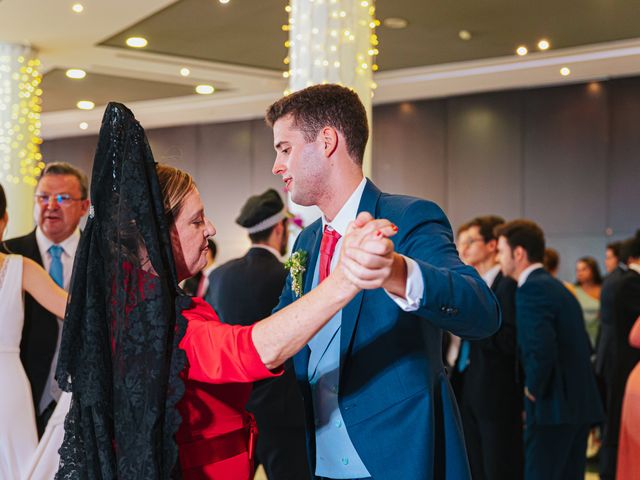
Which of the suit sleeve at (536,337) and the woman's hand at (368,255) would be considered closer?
the woman's hand at (368,255)

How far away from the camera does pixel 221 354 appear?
5.90 feet

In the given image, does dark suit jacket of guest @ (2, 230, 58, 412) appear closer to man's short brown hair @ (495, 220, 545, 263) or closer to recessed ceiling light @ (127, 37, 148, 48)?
man's short brown hair @ (495, 220, 545, 263)

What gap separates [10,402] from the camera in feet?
11.0

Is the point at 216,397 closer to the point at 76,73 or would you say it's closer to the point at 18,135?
the point at 18,135

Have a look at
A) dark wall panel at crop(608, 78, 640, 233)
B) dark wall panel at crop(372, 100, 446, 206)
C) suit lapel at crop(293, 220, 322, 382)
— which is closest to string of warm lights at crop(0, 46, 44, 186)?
dark wall panel at crop(372, 100, 446, 206)

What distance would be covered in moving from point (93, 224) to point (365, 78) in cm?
309

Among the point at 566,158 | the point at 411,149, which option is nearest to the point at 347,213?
the point at 566,158

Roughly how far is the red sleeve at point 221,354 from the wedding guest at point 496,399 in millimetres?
3576

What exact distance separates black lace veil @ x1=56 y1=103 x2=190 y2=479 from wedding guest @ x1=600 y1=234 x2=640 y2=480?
469 centimetres

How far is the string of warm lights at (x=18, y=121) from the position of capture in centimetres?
924

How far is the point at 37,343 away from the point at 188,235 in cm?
198

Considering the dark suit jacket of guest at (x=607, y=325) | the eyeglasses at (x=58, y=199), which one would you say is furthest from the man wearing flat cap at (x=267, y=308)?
the dark suit jacket of guest at (x=607, y=325)

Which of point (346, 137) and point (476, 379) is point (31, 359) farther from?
point (476, 379)

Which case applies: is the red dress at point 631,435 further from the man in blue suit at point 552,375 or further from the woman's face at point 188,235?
the woman's face at point 188,235
